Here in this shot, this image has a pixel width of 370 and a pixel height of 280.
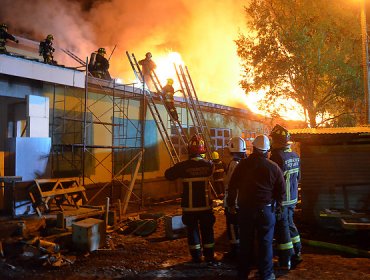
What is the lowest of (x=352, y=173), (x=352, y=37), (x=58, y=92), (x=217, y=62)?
(x=352, y=173)

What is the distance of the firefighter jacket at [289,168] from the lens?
5.75 meters

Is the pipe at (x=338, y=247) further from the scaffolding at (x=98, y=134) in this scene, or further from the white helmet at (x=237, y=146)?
the scaffolding at (x=98, y=134)

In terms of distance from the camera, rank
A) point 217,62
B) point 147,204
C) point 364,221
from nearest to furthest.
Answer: point 364,221 < point 147,204 < point 217,62

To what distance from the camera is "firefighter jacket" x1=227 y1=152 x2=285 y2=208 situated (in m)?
4.82

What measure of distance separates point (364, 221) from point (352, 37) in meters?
10.4

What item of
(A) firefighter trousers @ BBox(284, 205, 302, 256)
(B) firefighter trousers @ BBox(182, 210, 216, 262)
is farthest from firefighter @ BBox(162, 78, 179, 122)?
(A) firefighter trousers @ BBox(284, 205, 302, 256)

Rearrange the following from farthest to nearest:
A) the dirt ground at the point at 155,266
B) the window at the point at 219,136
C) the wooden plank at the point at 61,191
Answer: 1. the window at the point at 219,136
2. the wooden plank at the point at 61,191
3. the dirt ground at the point at 155,266

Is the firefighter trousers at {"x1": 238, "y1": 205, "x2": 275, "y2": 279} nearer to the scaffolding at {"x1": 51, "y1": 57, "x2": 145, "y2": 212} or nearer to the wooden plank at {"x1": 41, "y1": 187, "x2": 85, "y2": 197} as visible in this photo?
the wooden plank at {"x1": 41, "y1": 187, "x2": 85, "y2": 197}

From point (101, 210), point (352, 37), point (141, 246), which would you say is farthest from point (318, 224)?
point (352, 37)

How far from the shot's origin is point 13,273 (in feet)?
17.9

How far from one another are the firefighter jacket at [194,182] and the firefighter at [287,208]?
1.18m

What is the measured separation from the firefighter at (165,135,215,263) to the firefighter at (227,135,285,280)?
0.91 metres

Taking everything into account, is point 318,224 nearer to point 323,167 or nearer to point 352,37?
point 323,167

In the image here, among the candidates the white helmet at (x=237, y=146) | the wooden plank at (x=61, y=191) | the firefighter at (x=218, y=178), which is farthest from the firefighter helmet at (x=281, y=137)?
the firefighter at (x=218, y=178)
